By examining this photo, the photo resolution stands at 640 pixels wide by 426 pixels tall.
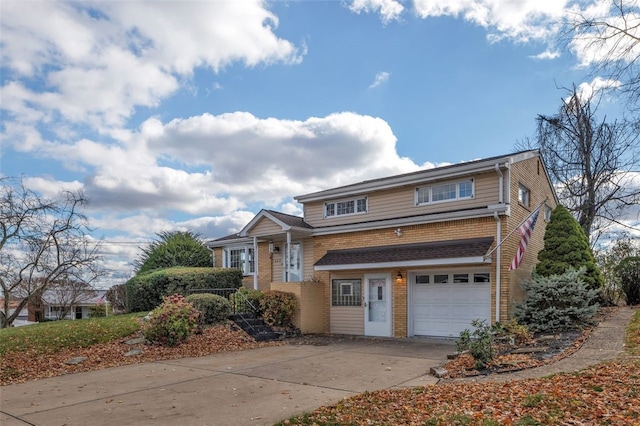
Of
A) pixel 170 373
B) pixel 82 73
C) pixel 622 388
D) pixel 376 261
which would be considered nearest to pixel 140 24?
pixel 82 73

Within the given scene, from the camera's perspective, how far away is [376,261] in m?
15.6

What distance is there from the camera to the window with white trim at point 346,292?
1733cm

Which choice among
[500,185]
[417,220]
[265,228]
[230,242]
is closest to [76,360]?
[265,228]

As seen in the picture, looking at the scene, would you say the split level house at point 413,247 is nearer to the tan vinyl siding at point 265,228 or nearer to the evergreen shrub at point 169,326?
the tan vinyl siding at point 265,228

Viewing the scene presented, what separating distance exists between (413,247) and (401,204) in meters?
1.85

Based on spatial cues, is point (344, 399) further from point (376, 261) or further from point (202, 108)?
point (202, 108)

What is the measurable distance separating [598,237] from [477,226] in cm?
1593

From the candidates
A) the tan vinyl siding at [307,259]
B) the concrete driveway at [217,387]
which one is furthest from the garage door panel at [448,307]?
the tan vinyl siding at [307,259]

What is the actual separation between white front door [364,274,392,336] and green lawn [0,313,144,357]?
783 centimetres

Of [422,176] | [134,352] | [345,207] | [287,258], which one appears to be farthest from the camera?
[287,258]

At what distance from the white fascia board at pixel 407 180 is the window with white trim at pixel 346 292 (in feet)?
11.2

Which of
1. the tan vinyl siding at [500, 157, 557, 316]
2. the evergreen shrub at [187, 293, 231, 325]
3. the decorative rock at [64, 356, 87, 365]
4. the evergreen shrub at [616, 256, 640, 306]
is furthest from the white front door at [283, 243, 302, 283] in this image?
the evergreen shrub at [616, 256, 640, 306]

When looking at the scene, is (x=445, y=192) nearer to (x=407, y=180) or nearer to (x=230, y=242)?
(x=407, y=180)

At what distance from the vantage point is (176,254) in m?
24.4
